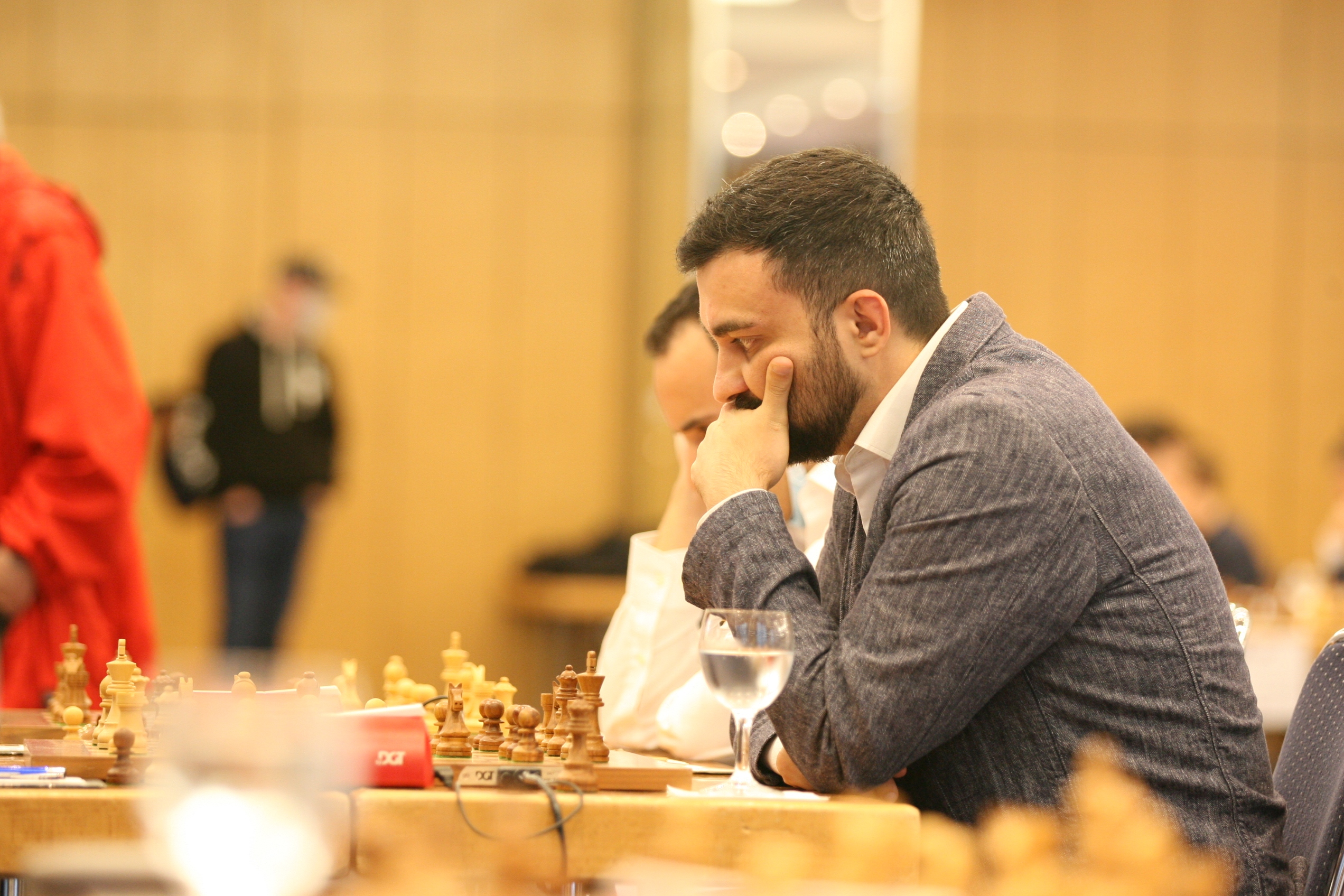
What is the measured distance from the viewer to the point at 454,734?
5.48 ft

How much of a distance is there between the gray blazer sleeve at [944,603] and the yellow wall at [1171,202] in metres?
6.36

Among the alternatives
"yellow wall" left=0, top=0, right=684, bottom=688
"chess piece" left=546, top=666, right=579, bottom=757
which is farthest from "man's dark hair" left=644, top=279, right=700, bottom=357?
"yellow wall" left=0, top=0, right=684, bottom=688

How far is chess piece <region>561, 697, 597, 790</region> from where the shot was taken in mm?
1479

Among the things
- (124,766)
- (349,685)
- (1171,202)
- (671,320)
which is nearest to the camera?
(124,766)

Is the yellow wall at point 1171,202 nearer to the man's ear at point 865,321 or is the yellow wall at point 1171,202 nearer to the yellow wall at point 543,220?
the yellow wall at point 543,220

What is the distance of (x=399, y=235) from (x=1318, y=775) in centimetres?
624

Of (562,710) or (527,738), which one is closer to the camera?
(527,738)

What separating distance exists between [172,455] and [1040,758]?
5.56 metres

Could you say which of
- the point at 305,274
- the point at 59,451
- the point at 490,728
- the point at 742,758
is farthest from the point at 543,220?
the point at 742,758

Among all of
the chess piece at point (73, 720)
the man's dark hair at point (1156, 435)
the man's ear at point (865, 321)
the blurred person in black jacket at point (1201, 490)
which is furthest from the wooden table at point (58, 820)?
the man's dark hair at point (1156, 435)

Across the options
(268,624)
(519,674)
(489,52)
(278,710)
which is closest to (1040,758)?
(278,710)

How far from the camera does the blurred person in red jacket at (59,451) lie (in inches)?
104

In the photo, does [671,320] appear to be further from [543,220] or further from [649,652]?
[543,220]

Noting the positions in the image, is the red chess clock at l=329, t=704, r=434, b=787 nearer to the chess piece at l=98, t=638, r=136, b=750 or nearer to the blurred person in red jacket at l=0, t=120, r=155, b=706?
the chess piece at l=98, t=638, r=136, b=750
